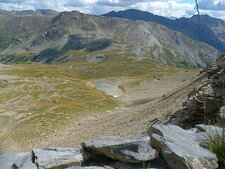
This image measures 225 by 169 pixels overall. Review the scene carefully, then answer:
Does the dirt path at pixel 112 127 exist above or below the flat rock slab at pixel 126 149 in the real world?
below

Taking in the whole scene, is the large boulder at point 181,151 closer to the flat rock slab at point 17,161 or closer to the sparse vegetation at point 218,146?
the sparse vegetation at point 218,146

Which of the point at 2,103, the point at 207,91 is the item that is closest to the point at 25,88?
the point at 2,103

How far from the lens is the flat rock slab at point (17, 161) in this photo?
1141cm

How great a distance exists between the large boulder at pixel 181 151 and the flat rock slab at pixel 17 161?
4.56m

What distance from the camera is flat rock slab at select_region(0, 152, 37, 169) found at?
11413mm

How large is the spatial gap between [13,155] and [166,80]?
5506 inches

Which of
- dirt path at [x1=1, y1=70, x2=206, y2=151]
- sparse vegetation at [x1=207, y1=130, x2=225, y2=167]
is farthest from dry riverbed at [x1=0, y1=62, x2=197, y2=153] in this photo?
sparse vegetation at [x1=207, y1=130, x2=225, y2=167]

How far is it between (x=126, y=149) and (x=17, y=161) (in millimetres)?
4038

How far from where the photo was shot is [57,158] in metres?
11.8

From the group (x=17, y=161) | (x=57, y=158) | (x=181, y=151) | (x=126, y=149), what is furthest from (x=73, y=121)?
(x=181, y=151)

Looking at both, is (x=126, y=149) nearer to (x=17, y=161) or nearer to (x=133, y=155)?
(x=133, y=155)

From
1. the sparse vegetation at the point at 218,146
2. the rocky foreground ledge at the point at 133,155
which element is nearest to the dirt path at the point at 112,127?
the rocky foreground ledge at the point at 133,155

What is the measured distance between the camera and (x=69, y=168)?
10.9 meters

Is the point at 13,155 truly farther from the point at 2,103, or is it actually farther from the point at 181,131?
the point at 2,103
